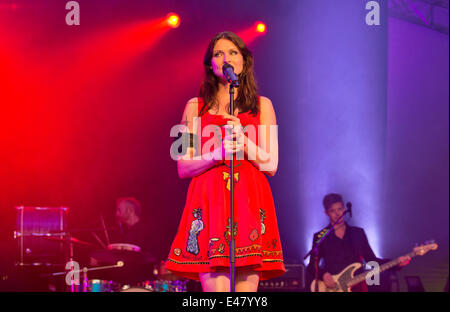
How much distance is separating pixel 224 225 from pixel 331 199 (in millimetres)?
3917

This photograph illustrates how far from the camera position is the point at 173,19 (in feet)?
20.0

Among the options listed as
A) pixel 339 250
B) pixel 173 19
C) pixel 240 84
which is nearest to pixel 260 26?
pixel 173 19

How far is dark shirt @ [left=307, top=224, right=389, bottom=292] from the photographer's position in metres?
5.72

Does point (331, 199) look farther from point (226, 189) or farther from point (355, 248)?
point (226, 189)

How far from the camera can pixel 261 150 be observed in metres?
2.37

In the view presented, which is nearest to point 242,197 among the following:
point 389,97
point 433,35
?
point 389,97

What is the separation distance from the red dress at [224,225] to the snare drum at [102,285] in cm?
357


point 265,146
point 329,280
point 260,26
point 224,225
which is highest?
point 260,26

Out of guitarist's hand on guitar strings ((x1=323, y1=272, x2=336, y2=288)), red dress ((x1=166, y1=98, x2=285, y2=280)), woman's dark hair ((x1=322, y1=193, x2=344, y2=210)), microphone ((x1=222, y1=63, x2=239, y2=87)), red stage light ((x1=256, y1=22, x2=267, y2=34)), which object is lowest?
guitarist's hand on guitar strings ((x1=323, y1=272, x2=336, y2=288))

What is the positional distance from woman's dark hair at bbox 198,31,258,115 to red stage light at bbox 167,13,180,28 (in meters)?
3.66

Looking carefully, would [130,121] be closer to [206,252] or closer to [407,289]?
[407,289]

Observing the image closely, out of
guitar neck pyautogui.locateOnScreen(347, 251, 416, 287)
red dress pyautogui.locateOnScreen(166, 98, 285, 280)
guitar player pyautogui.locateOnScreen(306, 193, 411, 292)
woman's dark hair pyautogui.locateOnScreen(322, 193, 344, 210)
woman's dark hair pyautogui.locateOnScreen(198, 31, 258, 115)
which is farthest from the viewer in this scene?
woman's dark hair pyautogui.locateOnScreen(322, 193, 344, 210)

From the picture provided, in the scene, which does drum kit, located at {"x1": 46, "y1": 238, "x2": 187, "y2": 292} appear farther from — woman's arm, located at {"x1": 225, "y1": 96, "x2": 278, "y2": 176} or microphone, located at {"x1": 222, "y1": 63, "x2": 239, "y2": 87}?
microphone, located at {"x1": 222, "y1": 63, "x2": 239, "y2": 87}

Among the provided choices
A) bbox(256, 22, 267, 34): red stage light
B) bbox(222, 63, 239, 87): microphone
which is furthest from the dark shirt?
bbox(222, 63, 239, 87): microphone
